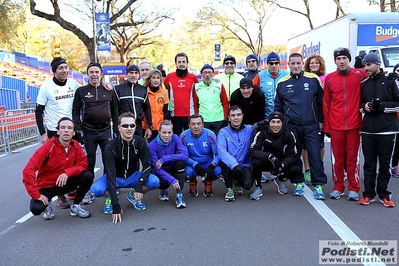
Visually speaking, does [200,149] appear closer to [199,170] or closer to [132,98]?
[199,170]

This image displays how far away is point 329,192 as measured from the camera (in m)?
5.97

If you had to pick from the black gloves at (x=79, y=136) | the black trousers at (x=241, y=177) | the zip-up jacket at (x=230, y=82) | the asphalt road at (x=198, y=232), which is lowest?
the asphalt road at (x=198, y=232)

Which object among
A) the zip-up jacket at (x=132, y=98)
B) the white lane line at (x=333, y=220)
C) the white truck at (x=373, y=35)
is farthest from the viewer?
the white truck at (x=373, y=35)

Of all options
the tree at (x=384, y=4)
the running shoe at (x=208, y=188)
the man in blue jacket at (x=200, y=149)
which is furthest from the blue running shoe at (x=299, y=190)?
the tree at (x=384, y=4)

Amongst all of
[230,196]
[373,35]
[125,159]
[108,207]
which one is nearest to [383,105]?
[230,196]

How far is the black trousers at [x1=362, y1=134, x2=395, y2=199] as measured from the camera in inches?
203

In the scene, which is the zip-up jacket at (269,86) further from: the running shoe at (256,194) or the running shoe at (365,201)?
the running shoe at (365,201)

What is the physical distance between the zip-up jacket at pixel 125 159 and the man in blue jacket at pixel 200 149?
82 cm

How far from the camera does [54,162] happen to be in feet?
16.6

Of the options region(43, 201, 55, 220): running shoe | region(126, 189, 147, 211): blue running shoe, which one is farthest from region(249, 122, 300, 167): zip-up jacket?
region(43, 201, 55, 220): running shoe

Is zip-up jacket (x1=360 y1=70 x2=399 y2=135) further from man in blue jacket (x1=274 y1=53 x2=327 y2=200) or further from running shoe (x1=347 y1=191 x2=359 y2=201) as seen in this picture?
running shoe (x1=347 y1=191 x2=359 y2=201)

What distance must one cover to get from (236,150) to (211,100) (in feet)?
3.83

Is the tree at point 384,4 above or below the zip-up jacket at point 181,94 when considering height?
above

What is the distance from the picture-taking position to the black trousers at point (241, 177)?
570cm
